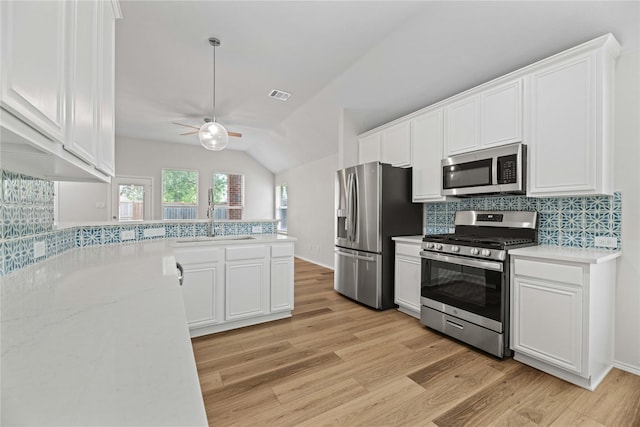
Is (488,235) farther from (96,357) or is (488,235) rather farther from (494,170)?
(96,357)

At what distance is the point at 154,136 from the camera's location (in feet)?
21.8

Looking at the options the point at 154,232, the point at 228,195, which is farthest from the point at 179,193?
the point at 154,232

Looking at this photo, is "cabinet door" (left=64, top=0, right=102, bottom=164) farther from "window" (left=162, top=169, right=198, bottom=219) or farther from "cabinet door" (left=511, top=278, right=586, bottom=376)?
"window" (left=162, top=169, right=198, bottom=219)

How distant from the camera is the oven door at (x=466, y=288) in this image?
230 cm

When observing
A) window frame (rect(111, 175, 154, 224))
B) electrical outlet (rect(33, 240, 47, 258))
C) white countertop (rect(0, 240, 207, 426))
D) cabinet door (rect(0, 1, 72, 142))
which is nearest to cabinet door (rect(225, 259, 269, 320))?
electrical outlet (rect(33, 240, 47, 258))

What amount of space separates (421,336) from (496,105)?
89.5 inches

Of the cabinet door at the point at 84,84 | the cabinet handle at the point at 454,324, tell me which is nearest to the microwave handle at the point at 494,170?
the cabinet handle at the point at 454,324

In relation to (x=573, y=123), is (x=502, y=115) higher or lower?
higher

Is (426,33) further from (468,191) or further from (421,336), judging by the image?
(421,336)

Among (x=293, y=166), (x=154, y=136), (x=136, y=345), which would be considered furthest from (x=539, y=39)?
(x=154, y=136)

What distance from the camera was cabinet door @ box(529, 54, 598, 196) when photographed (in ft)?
6.92

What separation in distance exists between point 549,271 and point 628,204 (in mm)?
833

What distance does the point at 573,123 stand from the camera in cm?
218

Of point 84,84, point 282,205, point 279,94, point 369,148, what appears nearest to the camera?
→ point 84,84
